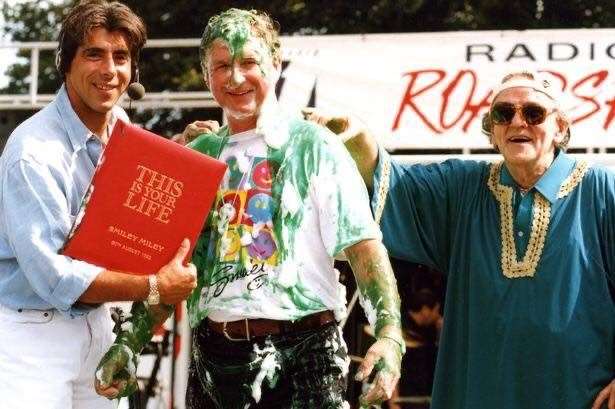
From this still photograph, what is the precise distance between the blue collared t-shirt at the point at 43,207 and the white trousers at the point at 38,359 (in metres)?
0.05

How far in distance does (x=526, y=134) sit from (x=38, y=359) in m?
1.53

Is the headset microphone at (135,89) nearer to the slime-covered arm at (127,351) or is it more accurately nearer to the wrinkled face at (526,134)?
the slime-covered arm at (127,351)

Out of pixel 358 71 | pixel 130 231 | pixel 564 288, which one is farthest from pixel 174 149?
pixel 358 71

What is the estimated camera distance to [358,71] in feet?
20.6

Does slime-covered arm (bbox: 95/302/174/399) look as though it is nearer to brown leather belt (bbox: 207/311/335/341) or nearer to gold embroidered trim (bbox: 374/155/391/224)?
brown leather belt (bbox: 207/311/335/341)

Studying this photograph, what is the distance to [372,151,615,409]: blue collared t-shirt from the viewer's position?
352cm

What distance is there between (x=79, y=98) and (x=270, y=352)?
895 millimetres

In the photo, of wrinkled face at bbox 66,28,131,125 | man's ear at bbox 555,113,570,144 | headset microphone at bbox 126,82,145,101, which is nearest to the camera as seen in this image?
wrinkled face at bbox 66,28,131,125

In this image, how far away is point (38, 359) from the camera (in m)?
3.17

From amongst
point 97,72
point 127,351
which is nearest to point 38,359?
→ point 127,351

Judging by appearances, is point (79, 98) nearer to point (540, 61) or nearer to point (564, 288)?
point (564, 288)

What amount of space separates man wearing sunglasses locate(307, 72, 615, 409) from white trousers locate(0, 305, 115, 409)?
2.94 feet

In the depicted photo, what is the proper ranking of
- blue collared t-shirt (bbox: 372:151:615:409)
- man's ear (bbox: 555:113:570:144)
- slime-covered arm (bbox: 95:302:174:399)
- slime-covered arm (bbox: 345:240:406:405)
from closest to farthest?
1. slime-covered arm (bbox: 345:240:406:405)
2. slime-covered arm (bbox: 95:302:174:399)
3. blue collared t-shirt (bbox: 372:151:615:409)
4. man's ear (bbox: 555:113:570:144)

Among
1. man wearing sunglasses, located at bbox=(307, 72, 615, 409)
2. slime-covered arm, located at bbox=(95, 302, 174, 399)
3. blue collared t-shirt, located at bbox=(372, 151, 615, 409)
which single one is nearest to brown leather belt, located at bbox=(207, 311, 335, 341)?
slime-covered arm, located at bbox=(95, 302, 174, 399)
